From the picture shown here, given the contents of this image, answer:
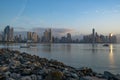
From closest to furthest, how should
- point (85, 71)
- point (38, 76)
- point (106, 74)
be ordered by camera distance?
point (38, 76), point (106, 74), point (85, 71)

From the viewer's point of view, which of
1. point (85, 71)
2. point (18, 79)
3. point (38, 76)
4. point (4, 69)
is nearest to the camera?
point (18, 79)

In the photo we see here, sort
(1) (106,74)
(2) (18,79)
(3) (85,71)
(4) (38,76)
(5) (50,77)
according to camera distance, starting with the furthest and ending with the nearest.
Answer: (3) (85,71)
(1) (106,74)
(4) (38,76)
(2) (18,79)
(5) (50,77)

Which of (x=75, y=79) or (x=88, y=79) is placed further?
(x=75, y=79)

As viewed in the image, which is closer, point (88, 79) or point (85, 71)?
point (88, 79)

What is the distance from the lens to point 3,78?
884 cm

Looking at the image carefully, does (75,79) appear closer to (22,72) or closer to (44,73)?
(44,73)

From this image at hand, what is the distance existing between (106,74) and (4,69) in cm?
515

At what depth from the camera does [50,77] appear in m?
8.16

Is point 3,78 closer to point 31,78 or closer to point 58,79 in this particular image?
point 31,78

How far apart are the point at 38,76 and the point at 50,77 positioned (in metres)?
1.37

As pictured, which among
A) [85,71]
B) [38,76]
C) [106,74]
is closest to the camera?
[38,76]

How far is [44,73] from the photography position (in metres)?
9.97

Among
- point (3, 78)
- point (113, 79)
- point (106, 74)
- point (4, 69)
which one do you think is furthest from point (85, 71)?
point (3, 78)

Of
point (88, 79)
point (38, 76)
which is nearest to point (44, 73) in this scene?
point (38, 76)
